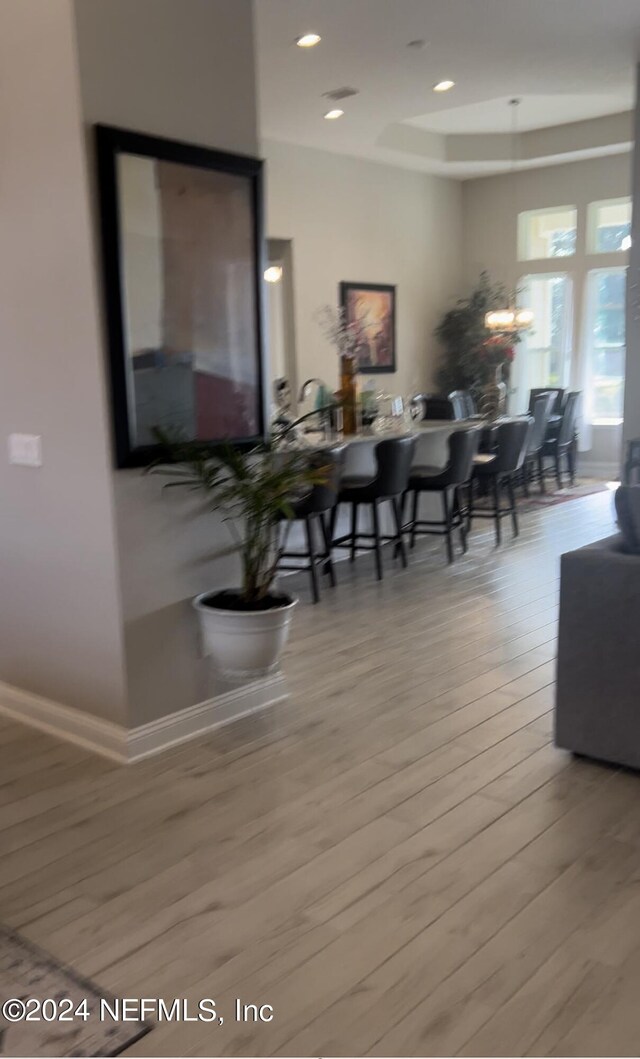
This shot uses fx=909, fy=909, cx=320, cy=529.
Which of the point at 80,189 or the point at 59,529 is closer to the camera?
the point at 80,189

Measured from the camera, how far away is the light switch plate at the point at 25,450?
3404 millimetres

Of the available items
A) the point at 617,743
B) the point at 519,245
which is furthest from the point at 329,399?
the point at 519,245

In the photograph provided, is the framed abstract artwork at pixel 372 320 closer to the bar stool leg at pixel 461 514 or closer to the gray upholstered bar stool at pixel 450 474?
the bar stool leg at pixel 461 514

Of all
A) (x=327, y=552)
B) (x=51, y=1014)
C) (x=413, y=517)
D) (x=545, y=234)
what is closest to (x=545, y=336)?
(x=545, y=234)

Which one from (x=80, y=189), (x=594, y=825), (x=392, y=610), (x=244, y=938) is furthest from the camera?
(x=392, y=610)

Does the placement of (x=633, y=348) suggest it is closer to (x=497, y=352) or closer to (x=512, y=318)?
(x=512, y=318)

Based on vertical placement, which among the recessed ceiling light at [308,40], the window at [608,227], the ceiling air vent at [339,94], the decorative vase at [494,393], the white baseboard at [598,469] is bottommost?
the white baseboard at [598,469]

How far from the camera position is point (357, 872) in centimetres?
257

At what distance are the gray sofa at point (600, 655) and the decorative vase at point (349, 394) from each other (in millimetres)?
2910

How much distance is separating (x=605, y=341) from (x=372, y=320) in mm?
2785

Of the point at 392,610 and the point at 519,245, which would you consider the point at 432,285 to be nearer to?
the point at 519,245

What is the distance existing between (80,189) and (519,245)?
28.8 feet

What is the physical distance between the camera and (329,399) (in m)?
6.42

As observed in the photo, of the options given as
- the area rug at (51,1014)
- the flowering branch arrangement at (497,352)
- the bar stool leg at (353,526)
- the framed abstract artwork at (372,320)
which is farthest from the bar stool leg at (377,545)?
the flowering branch arrangement at (497,352)
